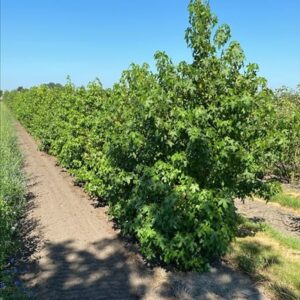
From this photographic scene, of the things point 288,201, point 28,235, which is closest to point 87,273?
point 28,235

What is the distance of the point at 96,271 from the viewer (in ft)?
19.4

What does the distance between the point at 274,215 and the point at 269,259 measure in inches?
136

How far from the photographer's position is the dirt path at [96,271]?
5.25 metres

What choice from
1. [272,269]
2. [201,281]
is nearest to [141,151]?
[201,281]

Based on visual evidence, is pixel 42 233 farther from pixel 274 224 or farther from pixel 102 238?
pixel 274 224

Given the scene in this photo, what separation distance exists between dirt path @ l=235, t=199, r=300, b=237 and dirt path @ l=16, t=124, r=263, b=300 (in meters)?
3.17

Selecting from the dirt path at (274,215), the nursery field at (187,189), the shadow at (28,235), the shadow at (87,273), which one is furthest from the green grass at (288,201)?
the shadow at (28,235)

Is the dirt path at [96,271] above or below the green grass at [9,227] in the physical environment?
below

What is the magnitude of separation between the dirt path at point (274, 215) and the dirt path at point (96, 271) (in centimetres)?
317

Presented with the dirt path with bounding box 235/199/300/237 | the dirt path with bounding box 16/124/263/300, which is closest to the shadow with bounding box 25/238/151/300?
the dirt path with bounding box 16/124/263/300

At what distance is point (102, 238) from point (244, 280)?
8.69 feet

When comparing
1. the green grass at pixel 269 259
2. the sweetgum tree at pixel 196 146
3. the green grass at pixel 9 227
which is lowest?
the green grass at pixel 269 259

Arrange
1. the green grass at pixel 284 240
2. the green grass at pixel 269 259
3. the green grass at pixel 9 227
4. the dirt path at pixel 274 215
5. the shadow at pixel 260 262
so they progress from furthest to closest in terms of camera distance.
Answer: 1. the dirt path at pixel 274 215
2. the green grass at pixel 284 240
3. the green grass at pixel 269 259
4. the shadow at pixel 260 262
5. the green grass at pixel 9 227

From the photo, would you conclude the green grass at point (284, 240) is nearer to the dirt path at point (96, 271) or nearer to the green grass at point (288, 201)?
the dirt path at point (96, 271)
